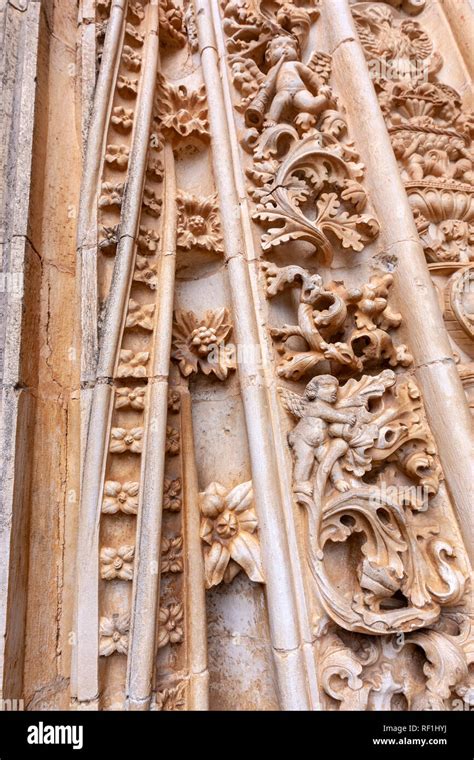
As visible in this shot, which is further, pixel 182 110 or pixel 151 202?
pixel 182 110

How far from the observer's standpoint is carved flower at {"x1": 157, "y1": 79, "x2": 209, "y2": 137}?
1.69 metres

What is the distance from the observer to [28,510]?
1.27 m

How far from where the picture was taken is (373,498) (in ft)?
4.08

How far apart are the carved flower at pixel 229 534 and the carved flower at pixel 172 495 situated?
72 millimetres

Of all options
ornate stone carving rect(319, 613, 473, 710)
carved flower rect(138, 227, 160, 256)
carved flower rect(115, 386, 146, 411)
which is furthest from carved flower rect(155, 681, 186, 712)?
carved flower rect(138, 227, 160, 256)

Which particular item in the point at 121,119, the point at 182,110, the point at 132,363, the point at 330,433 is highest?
the point at 182,110

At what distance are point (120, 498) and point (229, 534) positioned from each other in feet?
1.09

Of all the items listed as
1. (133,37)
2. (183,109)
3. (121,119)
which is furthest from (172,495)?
(133,37)

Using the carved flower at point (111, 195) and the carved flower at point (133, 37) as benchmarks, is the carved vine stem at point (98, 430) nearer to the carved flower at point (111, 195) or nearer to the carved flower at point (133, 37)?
the carved flower at point (111, 195)

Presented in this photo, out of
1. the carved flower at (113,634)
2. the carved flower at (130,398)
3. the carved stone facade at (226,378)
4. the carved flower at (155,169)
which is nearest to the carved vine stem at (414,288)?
the carved stone facade at (226,378)

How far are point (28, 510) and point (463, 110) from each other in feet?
8.43

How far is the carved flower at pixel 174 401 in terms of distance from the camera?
4.62 feet

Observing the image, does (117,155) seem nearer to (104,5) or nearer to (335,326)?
(104,5)
